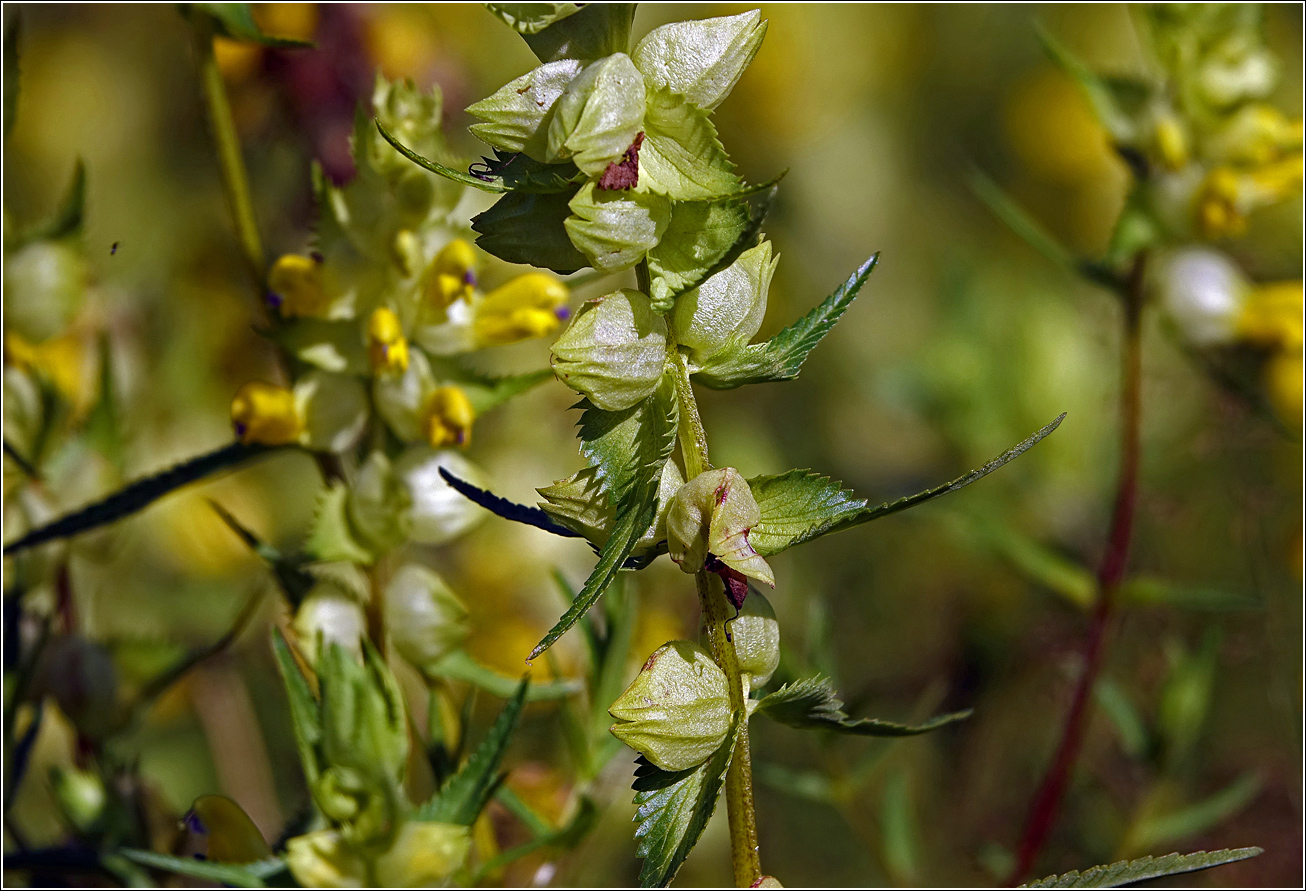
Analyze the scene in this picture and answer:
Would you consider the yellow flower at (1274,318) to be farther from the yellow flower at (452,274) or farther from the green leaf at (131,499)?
the green leaf at (131,499)

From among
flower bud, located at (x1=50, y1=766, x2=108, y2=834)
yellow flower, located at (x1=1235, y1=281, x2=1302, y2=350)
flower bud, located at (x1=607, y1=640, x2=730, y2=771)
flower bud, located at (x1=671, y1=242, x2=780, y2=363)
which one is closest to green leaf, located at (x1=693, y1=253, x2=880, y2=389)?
flower bud, located at (x1=671, y1=242, x2=780, y2=363)

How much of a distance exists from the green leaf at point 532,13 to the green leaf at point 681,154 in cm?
4

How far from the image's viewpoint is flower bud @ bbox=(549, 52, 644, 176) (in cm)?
41

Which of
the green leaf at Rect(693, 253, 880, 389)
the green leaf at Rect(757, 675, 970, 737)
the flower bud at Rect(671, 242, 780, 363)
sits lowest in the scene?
the green leaf at Rect(757, 675, 970, 737)

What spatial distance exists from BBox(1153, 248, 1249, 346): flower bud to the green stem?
0.72 metres

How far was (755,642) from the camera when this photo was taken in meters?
0.47

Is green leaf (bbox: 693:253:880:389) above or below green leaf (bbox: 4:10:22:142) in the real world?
below

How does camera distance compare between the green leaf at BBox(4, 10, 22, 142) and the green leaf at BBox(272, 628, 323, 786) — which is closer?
the green leaf at BBox(272, 628, 323, 786)

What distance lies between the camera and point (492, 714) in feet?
3.79

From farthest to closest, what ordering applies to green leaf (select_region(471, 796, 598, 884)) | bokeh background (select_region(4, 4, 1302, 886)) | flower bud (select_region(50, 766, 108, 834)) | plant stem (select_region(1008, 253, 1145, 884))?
bokeh background (select_region(4, 4, 1302, 886)) < plant stem (select_region(1008, 253, 1145, 884)) < flower bud (select_region(50, 766, 108, 834)) < green leaf (select_region(471, 796, 598, 884))

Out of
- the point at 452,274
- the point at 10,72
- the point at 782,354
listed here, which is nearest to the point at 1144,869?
the point at 782,354

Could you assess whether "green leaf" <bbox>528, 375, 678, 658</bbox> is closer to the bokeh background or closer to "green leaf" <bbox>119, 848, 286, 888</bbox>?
"green leaf" <bbox>119, 848, 286, 888</bbox>

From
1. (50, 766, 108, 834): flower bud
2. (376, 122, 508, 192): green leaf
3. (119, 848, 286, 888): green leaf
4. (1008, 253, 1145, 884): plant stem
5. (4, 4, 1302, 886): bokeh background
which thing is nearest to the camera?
(376, 122, 508, 192): green leaf

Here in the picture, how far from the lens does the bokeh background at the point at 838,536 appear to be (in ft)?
3.57
